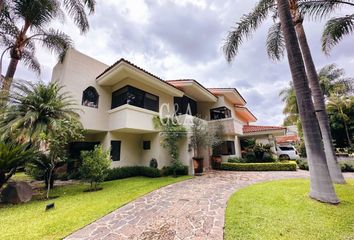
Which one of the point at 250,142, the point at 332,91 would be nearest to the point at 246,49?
the point at 250,142

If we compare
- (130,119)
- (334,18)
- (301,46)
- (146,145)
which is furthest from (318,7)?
(146,145)

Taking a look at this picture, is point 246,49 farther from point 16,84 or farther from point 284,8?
point 16,84

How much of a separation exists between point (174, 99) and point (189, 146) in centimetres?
551

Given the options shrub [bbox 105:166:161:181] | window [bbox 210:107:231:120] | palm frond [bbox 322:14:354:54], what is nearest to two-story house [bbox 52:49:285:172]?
shrub [bbox 105:166:161:181]

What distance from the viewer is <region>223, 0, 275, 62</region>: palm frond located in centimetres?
955

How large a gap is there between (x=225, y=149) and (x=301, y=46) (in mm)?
11068

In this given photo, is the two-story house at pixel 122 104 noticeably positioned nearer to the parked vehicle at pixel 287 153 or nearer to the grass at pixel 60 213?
the grass at pixel 60 213

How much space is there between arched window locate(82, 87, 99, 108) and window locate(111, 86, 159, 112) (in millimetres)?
1330

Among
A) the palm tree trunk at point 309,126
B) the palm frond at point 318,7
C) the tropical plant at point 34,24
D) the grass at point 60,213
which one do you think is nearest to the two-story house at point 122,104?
the tropical plant at point 34,24

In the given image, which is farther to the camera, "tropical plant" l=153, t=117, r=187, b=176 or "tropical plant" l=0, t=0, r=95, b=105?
"tropical plant" l=153, t=117, r=187, b=176

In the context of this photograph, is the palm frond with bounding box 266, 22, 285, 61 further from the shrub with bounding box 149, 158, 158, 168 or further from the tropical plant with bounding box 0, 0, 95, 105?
the tropical plant with bounding box 0, 0, 95, 105

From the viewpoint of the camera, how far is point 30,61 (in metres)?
13.1

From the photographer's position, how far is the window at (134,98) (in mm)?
12235

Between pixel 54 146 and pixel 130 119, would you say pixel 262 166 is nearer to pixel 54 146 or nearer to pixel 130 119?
pixel 130 119
